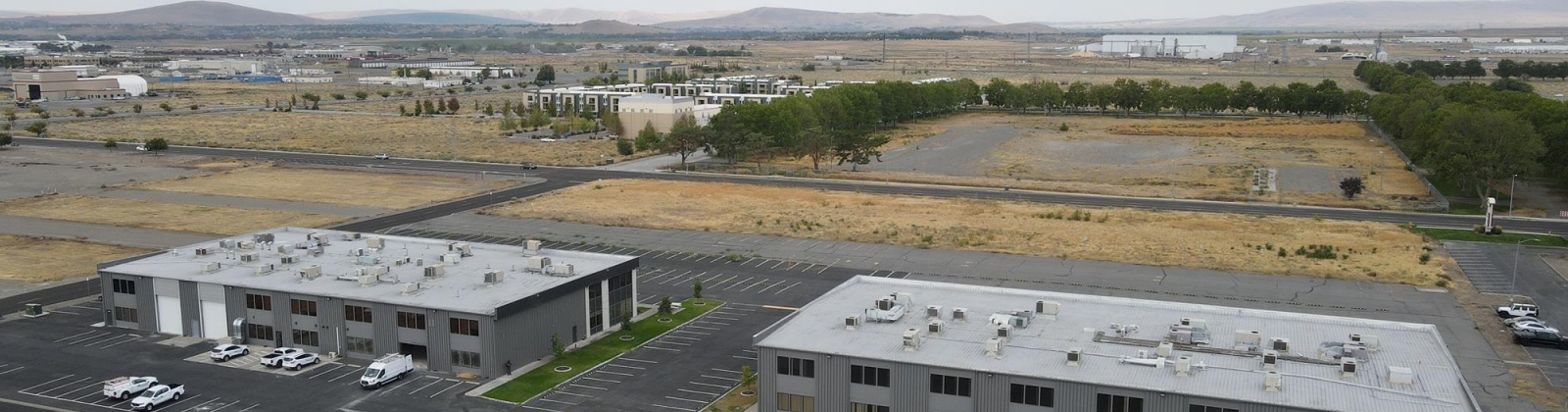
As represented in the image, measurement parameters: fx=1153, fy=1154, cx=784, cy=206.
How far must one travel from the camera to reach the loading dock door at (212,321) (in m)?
40.3

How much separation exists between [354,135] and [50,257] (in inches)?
2397

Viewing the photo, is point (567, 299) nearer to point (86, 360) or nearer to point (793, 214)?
point (86, 360)

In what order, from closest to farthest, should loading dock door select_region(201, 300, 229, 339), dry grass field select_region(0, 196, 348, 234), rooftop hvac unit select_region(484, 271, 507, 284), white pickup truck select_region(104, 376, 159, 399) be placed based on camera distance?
white pickup truck select_region(104, 376, 159, 399), rooftop hvac unit select_region(484, 271, 507, 284), loading dock door select_region(201, 300, 229, 339), dry grass field select_region(0, 196, 348, 234)

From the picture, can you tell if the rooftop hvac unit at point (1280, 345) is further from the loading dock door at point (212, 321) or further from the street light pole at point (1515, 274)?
the loading dock door at point (212, 321)

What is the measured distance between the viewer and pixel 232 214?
67875 mm

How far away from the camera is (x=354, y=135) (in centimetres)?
11450

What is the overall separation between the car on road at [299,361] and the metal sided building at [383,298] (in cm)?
101

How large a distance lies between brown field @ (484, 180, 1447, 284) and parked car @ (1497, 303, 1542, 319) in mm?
6089

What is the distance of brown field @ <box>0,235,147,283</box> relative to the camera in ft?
167

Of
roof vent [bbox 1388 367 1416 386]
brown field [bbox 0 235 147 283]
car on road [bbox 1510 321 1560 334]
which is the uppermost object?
roof vent [bbox 1388 367 1416 386]

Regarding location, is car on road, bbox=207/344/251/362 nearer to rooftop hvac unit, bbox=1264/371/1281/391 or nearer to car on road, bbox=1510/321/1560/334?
rooftop hvac unit, bbox=1264/371/1281/391

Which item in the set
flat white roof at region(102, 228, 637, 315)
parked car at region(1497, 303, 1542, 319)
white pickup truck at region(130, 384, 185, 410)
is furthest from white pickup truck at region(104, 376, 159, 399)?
parked car at region(1497, 303, 1542, 319)

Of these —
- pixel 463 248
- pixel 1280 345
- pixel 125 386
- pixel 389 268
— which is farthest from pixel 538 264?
pixel 1280 345

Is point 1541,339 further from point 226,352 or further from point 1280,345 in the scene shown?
point 226,352
